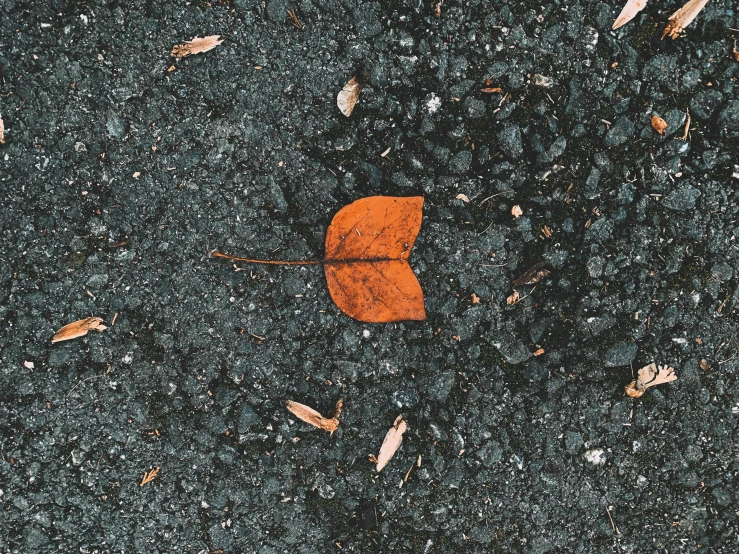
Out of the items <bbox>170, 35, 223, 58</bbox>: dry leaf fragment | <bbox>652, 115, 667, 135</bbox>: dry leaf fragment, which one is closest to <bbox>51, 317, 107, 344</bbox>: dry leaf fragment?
<bbox>170, 35, 223, 58</bbox>: dry leaf fragment

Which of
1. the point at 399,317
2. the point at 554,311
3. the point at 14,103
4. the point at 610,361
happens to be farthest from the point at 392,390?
the point at 14,103

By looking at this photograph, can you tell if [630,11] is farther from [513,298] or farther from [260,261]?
[260,261]

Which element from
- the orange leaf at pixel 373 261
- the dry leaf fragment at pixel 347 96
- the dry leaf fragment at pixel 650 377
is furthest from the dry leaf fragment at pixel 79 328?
the dry leaf fragment at pixel 650 377

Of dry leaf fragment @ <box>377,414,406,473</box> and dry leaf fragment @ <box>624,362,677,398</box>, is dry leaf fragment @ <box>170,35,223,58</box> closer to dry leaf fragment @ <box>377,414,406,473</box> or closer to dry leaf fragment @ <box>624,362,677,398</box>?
dry leaf fragment @ <box>377,414,406,473</box>

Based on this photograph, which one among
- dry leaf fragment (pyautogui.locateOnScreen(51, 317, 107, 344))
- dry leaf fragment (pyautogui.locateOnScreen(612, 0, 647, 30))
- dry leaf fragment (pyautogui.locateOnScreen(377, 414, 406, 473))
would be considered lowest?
dry leaf fragment (pyautogui.locateOnScreen(377, 414, 406, 473))

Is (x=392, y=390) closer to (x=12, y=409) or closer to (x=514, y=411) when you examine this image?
(x=514, y=411)
